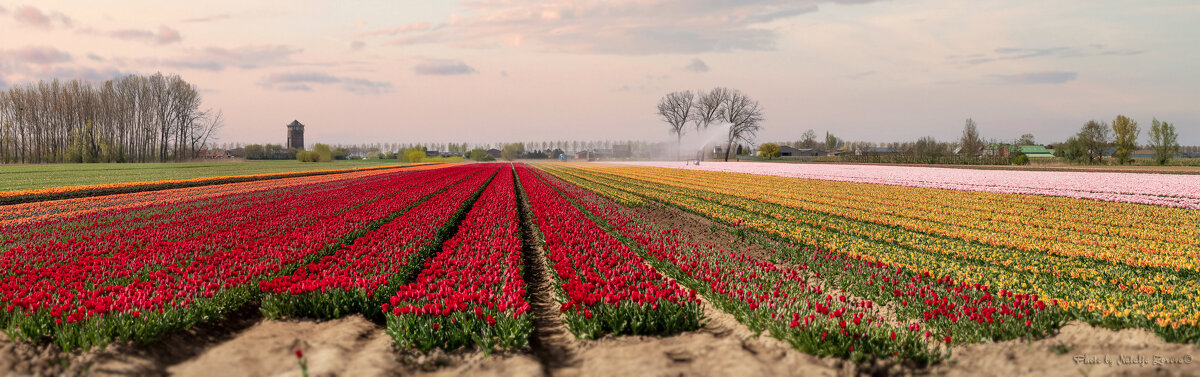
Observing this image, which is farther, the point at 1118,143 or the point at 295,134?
the point at 295,134

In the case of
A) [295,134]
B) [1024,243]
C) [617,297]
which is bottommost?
[1024,243]

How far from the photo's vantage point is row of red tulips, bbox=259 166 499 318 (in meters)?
7.43

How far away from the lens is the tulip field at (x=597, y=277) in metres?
6.31

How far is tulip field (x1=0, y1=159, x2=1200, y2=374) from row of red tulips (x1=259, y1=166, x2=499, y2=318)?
0.13 ft

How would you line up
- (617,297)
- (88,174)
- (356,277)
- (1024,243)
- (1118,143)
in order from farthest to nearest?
1. (1118,143)
2. (88,174)
3. (1024,243)
4. (356,277)
5. (617,297)

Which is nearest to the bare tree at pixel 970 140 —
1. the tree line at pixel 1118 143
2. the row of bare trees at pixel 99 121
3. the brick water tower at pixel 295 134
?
the tree line at pixel 1118 143

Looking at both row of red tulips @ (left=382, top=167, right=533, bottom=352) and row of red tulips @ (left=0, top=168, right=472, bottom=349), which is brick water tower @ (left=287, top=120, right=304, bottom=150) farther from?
row of red tulips @ (left=382, top=167, right=533, bottom=352)

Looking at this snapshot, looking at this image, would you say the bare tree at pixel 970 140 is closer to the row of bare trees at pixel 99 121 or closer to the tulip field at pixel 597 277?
the tulip field at pixel 597 277

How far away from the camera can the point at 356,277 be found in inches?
328

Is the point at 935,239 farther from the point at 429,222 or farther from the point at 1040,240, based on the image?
the point at 429,222

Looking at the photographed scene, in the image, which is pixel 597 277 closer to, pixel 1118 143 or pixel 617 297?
pixel 617 297

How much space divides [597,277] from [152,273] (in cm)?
657

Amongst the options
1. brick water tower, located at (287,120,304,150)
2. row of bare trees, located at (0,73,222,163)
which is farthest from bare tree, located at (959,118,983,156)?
brick water tower, located at (287,120,304,150)

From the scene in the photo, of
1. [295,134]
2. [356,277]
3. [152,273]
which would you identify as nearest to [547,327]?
[356,277]
